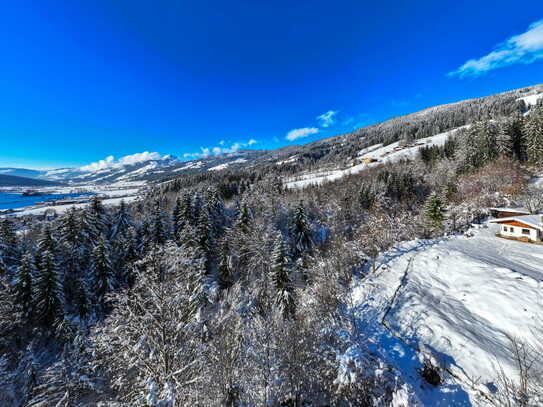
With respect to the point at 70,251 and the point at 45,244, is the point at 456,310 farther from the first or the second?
the point at 45,244

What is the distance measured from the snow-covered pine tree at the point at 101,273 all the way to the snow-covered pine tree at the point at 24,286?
5208 millimetres

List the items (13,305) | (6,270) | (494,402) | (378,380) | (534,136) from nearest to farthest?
(494,402) < (378,380) < (13,305) < (6,270) < (534,136)

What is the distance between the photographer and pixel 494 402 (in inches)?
Result: 289

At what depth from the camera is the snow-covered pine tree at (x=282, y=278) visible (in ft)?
74.2

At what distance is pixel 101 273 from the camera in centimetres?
2584

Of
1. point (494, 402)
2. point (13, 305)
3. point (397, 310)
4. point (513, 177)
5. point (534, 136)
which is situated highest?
point (534, 136)

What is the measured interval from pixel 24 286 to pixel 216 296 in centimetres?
2060

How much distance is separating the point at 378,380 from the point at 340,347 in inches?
81.1

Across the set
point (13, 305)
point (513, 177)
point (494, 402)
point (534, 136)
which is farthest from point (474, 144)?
point (13, 305)

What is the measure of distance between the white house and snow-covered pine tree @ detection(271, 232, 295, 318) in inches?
900

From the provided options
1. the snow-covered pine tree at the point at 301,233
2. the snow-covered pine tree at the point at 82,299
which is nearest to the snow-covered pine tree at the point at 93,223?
the snow-covered pine tree at the point at 82,299

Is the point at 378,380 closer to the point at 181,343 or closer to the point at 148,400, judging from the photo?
the point at 148,400

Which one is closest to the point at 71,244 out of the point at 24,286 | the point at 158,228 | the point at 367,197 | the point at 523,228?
the point at 24,286

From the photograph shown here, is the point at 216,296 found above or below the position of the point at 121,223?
below
